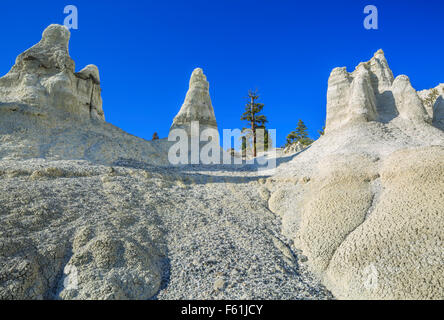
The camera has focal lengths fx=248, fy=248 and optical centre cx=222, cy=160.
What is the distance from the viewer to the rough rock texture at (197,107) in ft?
94.8

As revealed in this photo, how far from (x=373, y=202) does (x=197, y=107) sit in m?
22.6

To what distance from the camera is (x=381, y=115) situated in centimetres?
1975

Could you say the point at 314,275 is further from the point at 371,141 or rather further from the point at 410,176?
the point at 371,141

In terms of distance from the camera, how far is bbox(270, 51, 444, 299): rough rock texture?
7178 mm

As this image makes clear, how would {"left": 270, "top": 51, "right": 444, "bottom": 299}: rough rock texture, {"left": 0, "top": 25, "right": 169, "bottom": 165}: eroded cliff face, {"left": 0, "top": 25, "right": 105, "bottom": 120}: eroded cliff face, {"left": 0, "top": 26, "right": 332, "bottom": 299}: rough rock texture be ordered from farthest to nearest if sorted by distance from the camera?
{"left": 0, "top": 25, "right": 105, "bottom": 120}: eroded cliff face, {"left": 0, "top": 25, "right": 169, "bottom": 165}: eroded cliff face, {"left": 270, "top": 51, "right": 444, "bottom": 299}: rough rock texture, {"left": 0, "top": 26, "right": 332, "bottom": 299}: rough rock texture

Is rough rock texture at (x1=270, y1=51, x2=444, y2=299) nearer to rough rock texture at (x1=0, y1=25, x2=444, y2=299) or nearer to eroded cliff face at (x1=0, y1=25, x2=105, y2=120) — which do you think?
rough rock texture at (x1=0, y1=25, x2=444, y2=299)

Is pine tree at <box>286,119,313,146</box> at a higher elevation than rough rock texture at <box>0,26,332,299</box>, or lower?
higher

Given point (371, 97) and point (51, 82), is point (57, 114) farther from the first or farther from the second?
point (371, 97)

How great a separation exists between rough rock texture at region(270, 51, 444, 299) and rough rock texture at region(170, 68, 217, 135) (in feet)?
45.5

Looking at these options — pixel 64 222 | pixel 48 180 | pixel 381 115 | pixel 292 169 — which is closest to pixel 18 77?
Answer: pixel 48 180

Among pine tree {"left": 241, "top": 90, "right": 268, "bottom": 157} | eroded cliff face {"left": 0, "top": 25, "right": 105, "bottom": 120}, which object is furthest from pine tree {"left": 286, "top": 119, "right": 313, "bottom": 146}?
eroded cliff face {"left": 0, "top": 25, "right": 105, "bottom": 120}

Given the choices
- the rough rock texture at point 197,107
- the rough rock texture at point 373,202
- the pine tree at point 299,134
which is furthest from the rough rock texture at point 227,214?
the pine tree at point 299,134

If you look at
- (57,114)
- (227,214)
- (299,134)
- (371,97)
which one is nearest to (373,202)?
(227,214)
